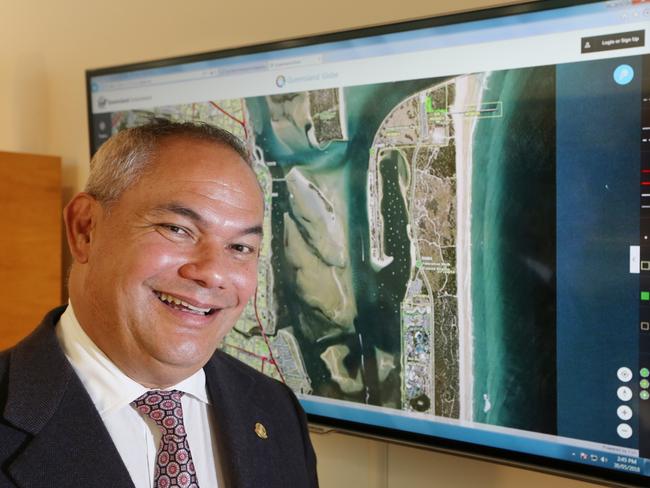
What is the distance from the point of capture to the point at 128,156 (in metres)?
1.22

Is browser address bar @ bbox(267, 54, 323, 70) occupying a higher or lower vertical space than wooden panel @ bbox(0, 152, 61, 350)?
higher

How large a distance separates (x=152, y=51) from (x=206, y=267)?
1.58 m

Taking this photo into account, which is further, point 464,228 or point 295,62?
point 295,62

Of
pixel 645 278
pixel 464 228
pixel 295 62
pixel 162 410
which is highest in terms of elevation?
pixel 295 62

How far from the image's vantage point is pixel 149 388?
4.16 ft

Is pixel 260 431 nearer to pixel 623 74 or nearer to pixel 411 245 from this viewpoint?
pixel 411 245

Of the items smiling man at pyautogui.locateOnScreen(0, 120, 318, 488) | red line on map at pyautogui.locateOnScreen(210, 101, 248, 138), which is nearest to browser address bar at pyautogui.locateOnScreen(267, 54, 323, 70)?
red line on map at pyautogui.locateOnScreen(210, 101, 248, 138)

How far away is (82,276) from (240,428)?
456 mm

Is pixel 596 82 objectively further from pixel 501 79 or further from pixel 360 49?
pixel 360 49

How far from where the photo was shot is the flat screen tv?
1.48 metres

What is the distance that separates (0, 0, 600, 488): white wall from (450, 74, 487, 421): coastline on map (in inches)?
9.4

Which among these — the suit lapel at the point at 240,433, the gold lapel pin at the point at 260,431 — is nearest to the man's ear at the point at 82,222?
the suit lapel at the point at 240,433

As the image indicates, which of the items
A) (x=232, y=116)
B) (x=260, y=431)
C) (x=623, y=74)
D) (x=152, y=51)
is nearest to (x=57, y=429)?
(x=260, y=431)

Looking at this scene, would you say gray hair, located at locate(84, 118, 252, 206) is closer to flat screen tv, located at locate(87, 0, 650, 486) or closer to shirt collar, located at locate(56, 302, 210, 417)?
shirt collar, located at locate(56, 302, 210, 417)
